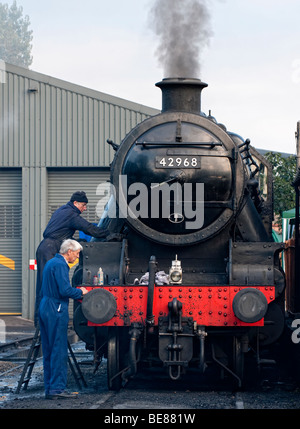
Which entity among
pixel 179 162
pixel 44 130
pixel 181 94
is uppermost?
pixel 44 130

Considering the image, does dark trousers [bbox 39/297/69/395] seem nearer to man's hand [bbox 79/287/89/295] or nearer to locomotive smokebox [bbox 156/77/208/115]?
man's hand [bbox 79/287/89/295]

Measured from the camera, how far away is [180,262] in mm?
8523

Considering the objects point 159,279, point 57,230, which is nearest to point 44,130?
point 57,230

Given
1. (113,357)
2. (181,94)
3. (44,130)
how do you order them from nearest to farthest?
1. (113,357)
2. (181,94)
3. (44,130)

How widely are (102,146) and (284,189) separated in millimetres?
4618

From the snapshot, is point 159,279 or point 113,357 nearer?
point 113,357

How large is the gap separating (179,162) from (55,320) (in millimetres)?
2046

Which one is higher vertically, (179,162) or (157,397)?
(179,162)

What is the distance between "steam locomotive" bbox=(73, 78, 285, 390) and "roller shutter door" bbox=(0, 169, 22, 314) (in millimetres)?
12051

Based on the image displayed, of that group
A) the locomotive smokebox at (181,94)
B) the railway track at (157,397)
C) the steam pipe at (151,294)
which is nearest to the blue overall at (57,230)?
the railway track at (157,397)

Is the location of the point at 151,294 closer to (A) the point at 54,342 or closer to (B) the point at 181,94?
(A) the point at 54,342

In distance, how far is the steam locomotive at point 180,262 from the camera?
7.89 metres
